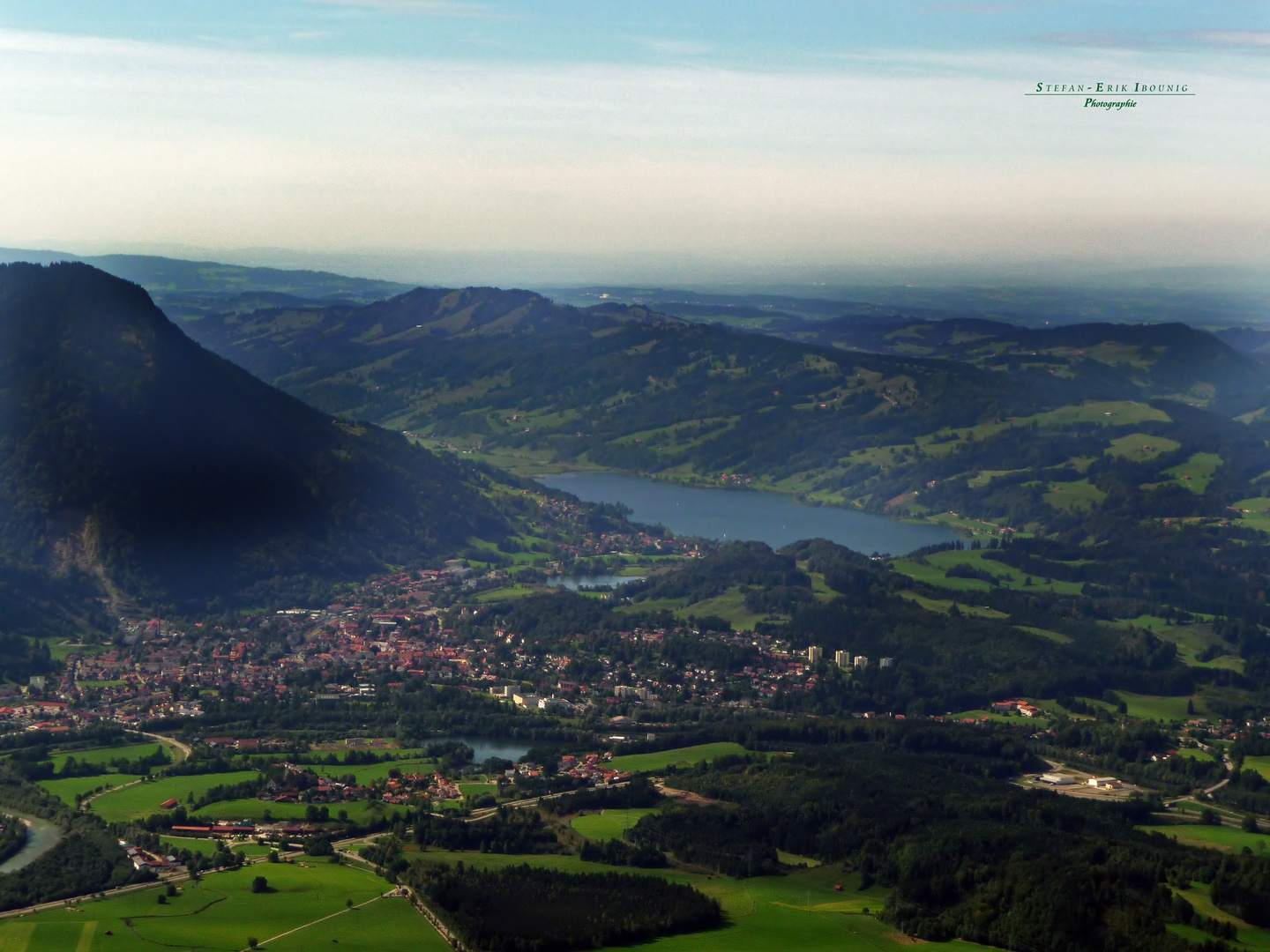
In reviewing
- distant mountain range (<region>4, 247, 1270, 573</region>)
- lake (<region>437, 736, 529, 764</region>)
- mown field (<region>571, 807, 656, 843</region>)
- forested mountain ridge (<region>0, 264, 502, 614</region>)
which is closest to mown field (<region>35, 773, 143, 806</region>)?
lake (<region>437, 736, 529, 764</region>)

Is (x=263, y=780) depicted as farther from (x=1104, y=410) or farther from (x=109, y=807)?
(x=1104, y=410)

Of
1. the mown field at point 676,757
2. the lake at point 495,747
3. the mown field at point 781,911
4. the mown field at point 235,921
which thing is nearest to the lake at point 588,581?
the lake at point 495,747

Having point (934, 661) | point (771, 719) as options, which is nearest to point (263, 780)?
point (771, 719)

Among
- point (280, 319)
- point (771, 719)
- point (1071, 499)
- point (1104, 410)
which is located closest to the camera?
point (771, 719)

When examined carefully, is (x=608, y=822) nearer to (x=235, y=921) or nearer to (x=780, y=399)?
(x=235, y=921)

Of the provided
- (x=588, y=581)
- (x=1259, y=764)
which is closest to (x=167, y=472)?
(x=588, y=581)

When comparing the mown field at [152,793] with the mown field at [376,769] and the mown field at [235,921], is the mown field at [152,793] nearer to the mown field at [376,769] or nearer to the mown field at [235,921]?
the mown field at [376,769]
